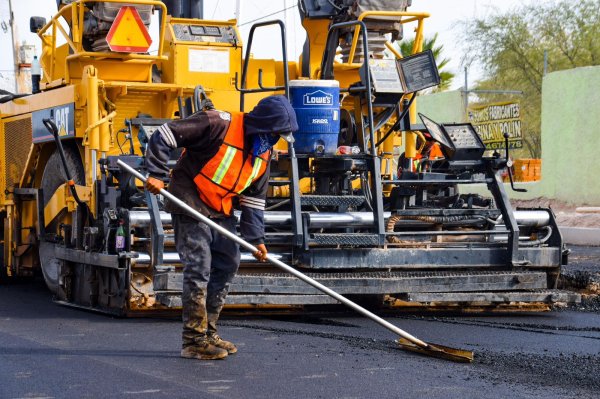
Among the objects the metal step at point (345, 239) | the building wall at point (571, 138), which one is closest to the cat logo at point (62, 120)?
the metal step at point (345, 239)

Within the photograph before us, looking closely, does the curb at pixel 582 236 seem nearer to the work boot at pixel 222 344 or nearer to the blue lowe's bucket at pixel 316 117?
the blue lowe's bucket at pixel 316 117

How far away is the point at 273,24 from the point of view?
28.9 ft

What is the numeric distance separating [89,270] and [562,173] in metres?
17.6

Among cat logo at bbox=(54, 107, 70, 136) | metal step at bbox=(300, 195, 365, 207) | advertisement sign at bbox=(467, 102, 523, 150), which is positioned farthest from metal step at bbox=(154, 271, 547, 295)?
Result: advertisement sign at bbox=(467, 102, 523, 150)

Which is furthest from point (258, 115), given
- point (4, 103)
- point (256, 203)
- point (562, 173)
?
point (562, 173)

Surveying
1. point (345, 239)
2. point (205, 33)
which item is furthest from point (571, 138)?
point (345, 239)

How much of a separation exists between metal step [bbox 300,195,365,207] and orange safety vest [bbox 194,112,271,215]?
1.54 metres

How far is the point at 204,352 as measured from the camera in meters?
6.32

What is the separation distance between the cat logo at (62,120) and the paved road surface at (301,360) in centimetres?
164

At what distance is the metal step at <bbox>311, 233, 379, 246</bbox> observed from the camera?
8.05 metres

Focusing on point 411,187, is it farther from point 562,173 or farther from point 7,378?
point 562,173

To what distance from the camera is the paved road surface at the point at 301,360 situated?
5.49 m

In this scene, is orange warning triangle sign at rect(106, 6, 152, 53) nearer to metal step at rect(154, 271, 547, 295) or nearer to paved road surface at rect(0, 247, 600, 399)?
paved road surface at rect(0, 247, 600, 399)

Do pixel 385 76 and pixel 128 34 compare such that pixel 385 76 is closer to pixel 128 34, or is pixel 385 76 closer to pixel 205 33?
pixel 205 33
